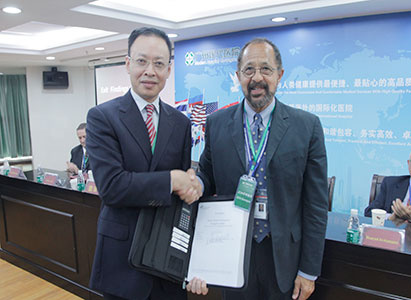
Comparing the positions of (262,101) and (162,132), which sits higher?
(262,101)

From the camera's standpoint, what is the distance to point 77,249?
8.96ft

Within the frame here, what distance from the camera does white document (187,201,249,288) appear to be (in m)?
1.15

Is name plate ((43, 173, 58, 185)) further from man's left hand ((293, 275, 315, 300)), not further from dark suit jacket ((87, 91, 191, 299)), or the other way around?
man's left hand ((293, 275, 315, 300))

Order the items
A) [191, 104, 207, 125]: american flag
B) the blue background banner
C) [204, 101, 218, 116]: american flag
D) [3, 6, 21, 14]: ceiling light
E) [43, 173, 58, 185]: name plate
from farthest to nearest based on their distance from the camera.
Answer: [191, 104, 207, 125]: american flag < [204, 101, 218, 116]: american flag < the blue background banner < [3, 6, 21, 14]: ceiling light < [43, 173, 58, 185]: name plate

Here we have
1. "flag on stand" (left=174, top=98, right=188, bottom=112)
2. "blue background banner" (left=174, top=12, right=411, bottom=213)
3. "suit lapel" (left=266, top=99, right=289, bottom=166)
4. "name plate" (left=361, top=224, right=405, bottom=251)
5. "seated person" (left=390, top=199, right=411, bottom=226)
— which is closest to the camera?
"suit lapel" (left=266, top=99, right=289, bottom=166)

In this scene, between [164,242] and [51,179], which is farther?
[51,179]

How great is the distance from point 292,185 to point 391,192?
1.76 meters

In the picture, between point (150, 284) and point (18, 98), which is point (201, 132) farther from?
A: point (18, 98)

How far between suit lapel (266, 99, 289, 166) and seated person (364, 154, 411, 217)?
1742 mm

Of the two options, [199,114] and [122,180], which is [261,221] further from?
[199,114]

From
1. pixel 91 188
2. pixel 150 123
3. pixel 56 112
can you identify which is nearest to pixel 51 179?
pixel 91 188

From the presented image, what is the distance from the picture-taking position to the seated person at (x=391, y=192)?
253cm

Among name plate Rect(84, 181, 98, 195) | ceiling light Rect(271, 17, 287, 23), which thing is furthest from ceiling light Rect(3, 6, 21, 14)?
ceiling light Rect(271, 17, 287, 23)

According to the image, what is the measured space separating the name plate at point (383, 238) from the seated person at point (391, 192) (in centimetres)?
118
